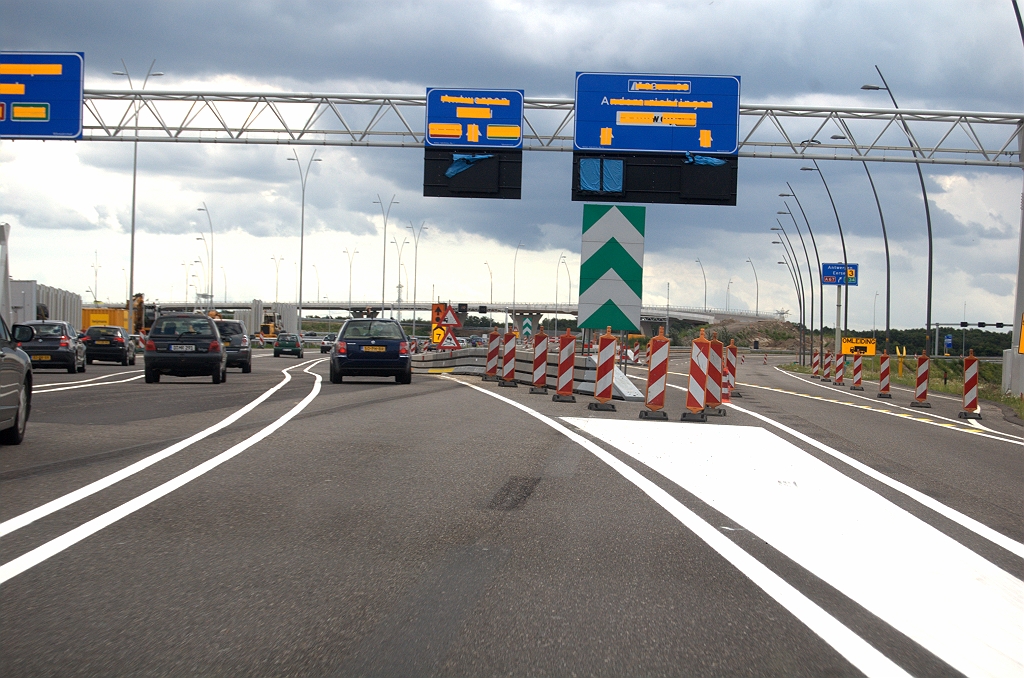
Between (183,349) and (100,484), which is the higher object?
(183,349)

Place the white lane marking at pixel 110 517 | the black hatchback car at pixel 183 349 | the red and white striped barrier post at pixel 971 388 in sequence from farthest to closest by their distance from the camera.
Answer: the black hatchback car at pixel 183 349 < the red and white striped barrier post at pixel 971 388 < the white lane marking at pixel 110 517

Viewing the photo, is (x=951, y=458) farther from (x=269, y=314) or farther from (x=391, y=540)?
(x=269, y=314)

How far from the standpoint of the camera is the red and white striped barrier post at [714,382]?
16422 millimetres

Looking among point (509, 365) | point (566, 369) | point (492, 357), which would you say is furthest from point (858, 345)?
point (566, 369)

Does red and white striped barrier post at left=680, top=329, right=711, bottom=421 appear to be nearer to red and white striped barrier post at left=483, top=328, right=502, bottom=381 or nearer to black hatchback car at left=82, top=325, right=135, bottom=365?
red and white striped barrier post at left=483, top=328, right=502, bottom=381

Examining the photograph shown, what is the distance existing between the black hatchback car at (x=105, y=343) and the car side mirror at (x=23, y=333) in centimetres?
2805

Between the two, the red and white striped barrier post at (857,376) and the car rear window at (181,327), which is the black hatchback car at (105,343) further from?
the red and white striped barrier post at (857,376)

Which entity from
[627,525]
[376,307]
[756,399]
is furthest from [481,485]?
[376,307]

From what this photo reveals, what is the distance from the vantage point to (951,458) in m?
12.1

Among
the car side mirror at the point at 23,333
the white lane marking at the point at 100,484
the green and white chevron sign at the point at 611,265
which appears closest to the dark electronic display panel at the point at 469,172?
the green and white chevron sign at the point at 611,265

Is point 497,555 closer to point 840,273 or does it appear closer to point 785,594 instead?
point 785,594

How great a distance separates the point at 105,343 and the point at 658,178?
21138 mm

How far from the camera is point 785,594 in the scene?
542cm

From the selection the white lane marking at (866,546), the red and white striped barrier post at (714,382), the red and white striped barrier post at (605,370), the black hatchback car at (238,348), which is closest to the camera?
the white lane marking at (866,546)
